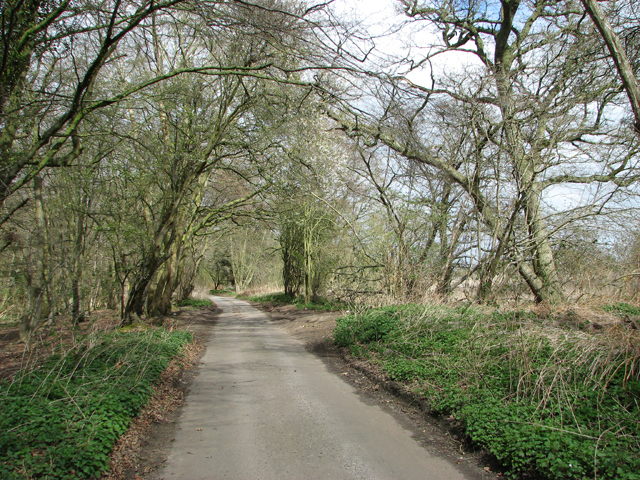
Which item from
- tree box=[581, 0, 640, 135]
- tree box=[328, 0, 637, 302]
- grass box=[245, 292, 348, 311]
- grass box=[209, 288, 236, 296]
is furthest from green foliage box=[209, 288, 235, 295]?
tree box=[581, 0, 640, 135]

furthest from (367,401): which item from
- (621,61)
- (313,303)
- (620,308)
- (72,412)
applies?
(313,303)

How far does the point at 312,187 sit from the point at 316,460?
11.5m

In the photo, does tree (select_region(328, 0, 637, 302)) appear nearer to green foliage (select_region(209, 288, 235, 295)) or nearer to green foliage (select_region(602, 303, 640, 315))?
green foliage (select_region(602, 303, 640, 315))

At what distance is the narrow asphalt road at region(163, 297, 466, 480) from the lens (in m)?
3.85

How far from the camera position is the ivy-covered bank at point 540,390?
11.6 feet

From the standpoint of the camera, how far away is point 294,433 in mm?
4723

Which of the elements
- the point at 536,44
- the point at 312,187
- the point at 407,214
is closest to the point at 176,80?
the point at 312,187

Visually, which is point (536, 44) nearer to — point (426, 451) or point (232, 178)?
point (426, 451)

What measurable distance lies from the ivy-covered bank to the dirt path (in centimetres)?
44

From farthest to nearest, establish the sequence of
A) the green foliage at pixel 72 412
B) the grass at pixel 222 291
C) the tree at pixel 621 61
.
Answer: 1. the grass at pixel 222 291
2. the tree at pixel 621 61
3. the green foliage at pixel 72 412

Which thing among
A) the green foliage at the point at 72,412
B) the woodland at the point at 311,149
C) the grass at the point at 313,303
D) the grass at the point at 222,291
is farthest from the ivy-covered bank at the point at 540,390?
the grass at the point at 222,291

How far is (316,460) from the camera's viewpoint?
4051 millimetres

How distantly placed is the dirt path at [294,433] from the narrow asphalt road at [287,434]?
10 millimetres

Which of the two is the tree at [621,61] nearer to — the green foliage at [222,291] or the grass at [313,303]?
the grass at [313,303]
